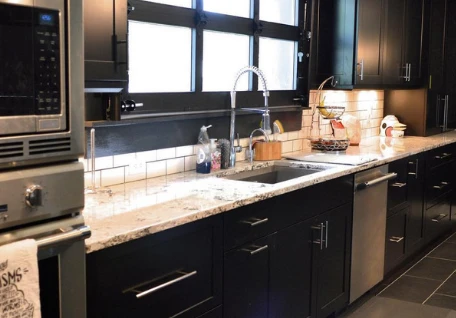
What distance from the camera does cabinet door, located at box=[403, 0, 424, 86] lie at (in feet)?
17.9

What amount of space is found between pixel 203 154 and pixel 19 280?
1.83 m

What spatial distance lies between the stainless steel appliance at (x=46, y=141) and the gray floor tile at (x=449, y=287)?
3.01 meters

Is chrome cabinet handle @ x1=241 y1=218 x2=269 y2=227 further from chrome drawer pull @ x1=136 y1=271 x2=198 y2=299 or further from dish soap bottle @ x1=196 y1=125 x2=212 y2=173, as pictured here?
dish soap bottle @ x1=196 y1=125 x2=212 y2=173

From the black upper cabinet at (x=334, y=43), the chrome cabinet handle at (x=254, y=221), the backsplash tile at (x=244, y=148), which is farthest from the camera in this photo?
the black upper cabinet at (x=334, y=43)

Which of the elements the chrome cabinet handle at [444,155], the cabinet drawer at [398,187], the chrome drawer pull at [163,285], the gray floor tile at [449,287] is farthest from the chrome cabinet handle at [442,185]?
the chrome drawer pull at [163,285]

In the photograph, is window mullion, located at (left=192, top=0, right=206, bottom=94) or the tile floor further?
the tile floor

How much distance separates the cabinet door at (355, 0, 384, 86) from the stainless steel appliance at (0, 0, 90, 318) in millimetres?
3387

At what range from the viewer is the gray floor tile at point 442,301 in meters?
3.90

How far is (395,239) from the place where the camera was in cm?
434

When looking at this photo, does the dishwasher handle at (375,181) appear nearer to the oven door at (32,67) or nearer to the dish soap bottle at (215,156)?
the dish soap bottle at (215,156)

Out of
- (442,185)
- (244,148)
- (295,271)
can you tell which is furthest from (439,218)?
(295,271)

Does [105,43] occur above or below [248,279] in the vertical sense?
above

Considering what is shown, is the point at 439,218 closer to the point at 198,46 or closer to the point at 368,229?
the point at 368,229

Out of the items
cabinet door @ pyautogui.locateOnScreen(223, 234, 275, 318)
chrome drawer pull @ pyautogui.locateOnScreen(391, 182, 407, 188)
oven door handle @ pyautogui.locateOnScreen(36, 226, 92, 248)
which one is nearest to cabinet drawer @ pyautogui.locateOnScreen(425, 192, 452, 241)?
chrome drawer pull @ pyautogui.locateOnScreen(391, 182, 407, 188)
